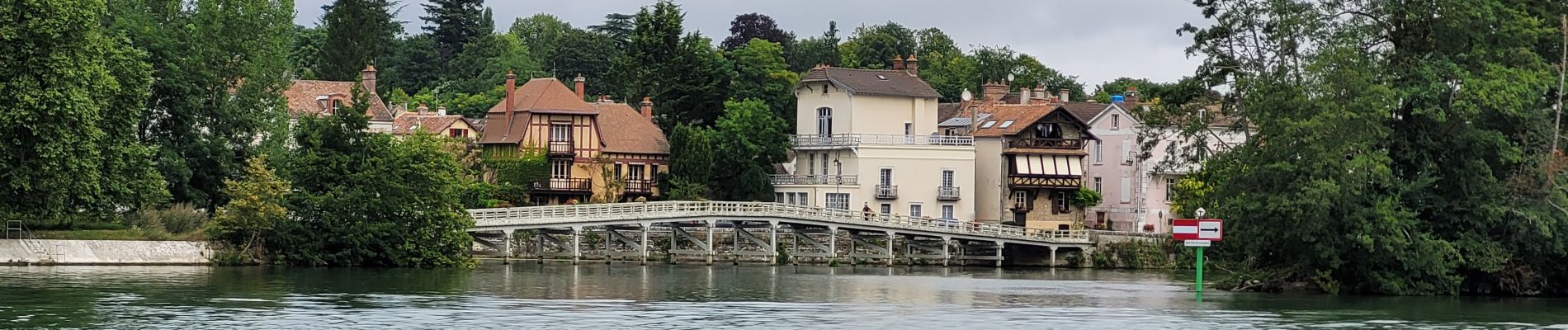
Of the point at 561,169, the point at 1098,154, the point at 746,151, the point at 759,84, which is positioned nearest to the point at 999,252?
the point at 746,151

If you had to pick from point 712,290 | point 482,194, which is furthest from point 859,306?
point 482,194

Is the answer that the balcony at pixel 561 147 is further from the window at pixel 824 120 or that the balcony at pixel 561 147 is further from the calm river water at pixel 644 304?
the calm river water at pixel 644 304

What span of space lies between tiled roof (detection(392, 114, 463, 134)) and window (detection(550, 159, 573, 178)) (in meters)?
5.20

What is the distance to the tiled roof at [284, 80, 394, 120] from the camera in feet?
324

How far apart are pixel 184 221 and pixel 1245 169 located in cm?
3178

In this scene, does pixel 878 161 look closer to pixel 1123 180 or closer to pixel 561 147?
pixel 1123 180

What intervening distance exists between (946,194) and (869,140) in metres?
3.88

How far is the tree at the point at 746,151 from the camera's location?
92.1m

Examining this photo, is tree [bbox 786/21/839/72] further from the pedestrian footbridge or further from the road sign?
the road sign

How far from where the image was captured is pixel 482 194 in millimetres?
89438

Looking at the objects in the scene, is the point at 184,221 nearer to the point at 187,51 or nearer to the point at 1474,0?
the point at 187,51

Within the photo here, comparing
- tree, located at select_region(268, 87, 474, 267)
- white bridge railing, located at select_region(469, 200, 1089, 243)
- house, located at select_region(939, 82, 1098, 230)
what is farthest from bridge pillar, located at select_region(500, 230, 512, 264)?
house, located at select_region(939, 82, 1098, 230)

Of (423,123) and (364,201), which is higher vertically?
(423,123)

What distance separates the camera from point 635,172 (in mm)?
95812
